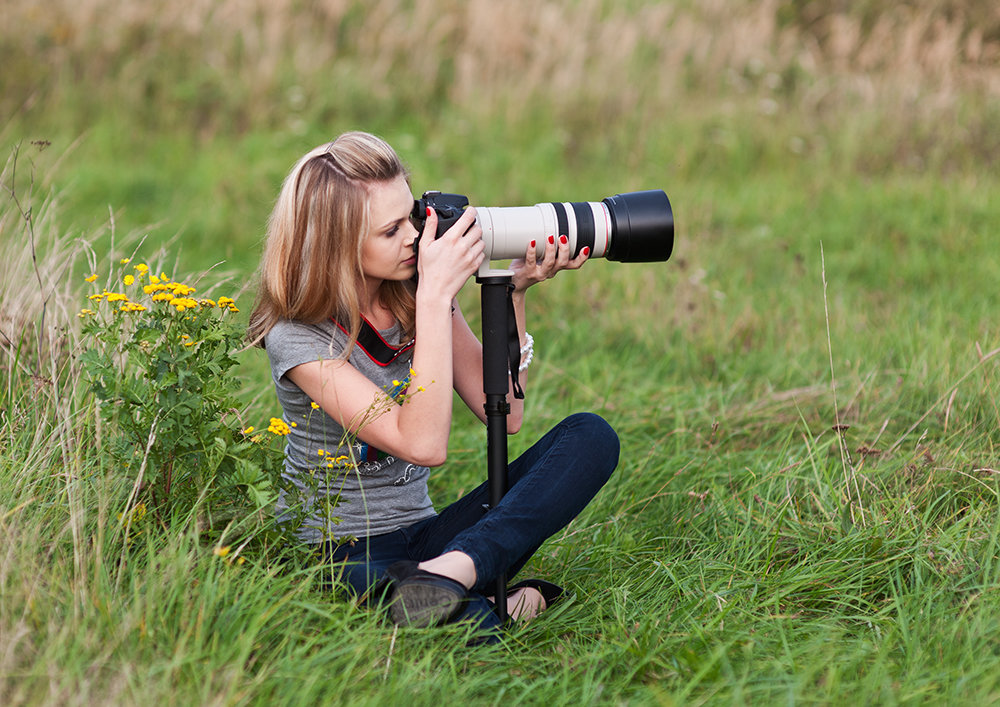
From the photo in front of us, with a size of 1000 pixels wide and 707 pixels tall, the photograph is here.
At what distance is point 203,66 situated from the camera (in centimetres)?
625

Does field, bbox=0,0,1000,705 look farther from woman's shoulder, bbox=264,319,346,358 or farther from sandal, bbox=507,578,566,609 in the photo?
woman's shoulder, bbox=264,319,346,358

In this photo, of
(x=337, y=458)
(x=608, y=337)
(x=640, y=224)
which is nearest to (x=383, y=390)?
(x=337, y=458)

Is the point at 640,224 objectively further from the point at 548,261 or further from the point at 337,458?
the point at 337,458


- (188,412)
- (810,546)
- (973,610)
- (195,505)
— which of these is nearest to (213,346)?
A: (188,412)

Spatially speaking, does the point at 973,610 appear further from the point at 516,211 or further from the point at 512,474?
the point at 516,211

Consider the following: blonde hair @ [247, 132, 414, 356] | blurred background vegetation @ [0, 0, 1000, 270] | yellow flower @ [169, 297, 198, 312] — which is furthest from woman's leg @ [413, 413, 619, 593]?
blurred background vegetation @ [0, 0, 1000, 270]

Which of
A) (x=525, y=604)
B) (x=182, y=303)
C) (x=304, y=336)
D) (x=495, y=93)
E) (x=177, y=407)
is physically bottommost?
(x=525, y=604)

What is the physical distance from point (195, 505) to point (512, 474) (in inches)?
29.2

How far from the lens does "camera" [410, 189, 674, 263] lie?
2.11m

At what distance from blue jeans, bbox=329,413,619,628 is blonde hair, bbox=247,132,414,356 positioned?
46cm

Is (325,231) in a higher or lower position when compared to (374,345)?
higher

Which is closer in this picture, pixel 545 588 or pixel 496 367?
pixel 496 367

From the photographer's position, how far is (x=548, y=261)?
84.7 inches

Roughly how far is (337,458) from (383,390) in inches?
7.5
